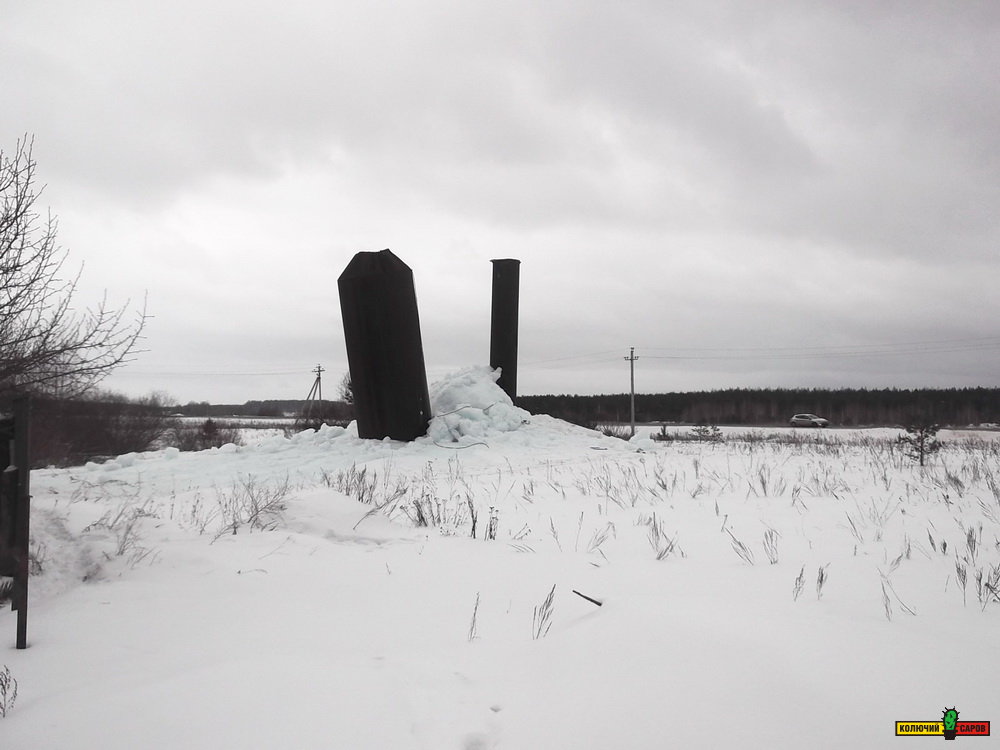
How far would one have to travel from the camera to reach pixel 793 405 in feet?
218

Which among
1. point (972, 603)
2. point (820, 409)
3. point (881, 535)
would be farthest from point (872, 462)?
point (820, 409)

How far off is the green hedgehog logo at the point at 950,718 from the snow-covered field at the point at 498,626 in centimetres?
3

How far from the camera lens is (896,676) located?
2.41 meters

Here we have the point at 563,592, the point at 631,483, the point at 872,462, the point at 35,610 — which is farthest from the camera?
the point at 872,462

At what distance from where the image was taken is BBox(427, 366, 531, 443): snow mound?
1184 cm

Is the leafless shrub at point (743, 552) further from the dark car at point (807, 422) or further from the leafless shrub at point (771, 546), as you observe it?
the dark car at point (807, 422)

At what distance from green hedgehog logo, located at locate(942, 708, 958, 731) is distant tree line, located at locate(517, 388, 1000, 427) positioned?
49459 mm

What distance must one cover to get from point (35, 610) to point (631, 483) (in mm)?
6626

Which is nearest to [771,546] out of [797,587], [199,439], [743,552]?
[743,552]

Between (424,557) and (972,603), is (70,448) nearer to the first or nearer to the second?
(424,557)

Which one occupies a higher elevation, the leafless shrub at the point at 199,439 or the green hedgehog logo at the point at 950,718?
the green hedgehog logo at the point at 950,718

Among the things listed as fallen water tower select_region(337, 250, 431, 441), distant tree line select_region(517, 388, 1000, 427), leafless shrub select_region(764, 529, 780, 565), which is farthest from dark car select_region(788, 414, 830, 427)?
leafless shrub select_region(764, 529, 780, 565)

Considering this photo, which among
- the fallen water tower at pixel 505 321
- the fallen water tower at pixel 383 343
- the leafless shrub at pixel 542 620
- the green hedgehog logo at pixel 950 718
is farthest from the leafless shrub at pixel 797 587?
the fallen water tower at pixel 505 321

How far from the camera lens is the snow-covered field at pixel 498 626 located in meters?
2.12
